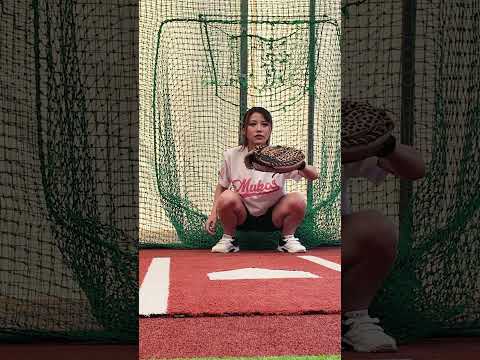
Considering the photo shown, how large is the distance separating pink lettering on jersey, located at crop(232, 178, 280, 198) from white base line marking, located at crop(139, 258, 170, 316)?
0.28 metres

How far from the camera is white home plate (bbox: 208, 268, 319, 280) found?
4.23ft

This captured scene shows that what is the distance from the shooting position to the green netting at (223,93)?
4.89 ft

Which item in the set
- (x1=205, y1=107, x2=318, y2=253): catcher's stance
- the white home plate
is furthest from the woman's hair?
the white home plate

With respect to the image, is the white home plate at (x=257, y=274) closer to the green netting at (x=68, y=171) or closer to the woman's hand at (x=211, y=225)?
the woman's hand at (x=211, y=225)

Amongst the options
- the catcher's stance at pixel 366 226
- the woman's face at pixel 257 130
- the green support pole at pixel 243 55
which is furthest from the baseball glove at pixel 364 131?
the green support pole at pixel 243 55

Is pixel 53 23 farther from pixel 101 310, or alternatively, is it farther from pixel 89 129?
pixel 101 310

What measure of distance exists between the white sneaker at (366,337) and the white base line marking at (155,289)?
405 millimetres

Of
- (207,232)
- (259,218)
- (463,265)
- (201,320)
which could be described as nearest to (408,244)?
(463,265)

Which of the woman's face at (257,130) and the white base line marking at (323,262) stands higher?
the woman's face at (257,130)

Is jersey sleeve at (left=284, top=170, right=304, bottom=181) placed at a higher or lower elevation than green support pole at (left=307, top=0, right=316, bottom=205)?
lower

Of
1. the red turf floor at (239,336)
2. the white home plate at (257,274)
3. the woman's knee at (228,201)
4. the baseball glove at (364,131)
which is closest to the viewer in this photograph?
the baseball glove at (364,131)

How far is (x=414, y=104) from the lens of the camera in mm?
787

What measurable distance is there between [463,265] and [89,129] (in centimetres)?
65

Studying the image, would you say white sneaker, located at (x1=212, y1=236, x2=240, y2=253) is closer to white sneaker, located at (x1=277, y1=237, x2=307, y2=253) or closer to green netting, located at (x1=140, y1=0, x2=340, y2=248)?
green netting, located at (x1=140, y1=0, x2=340, y2=248)
